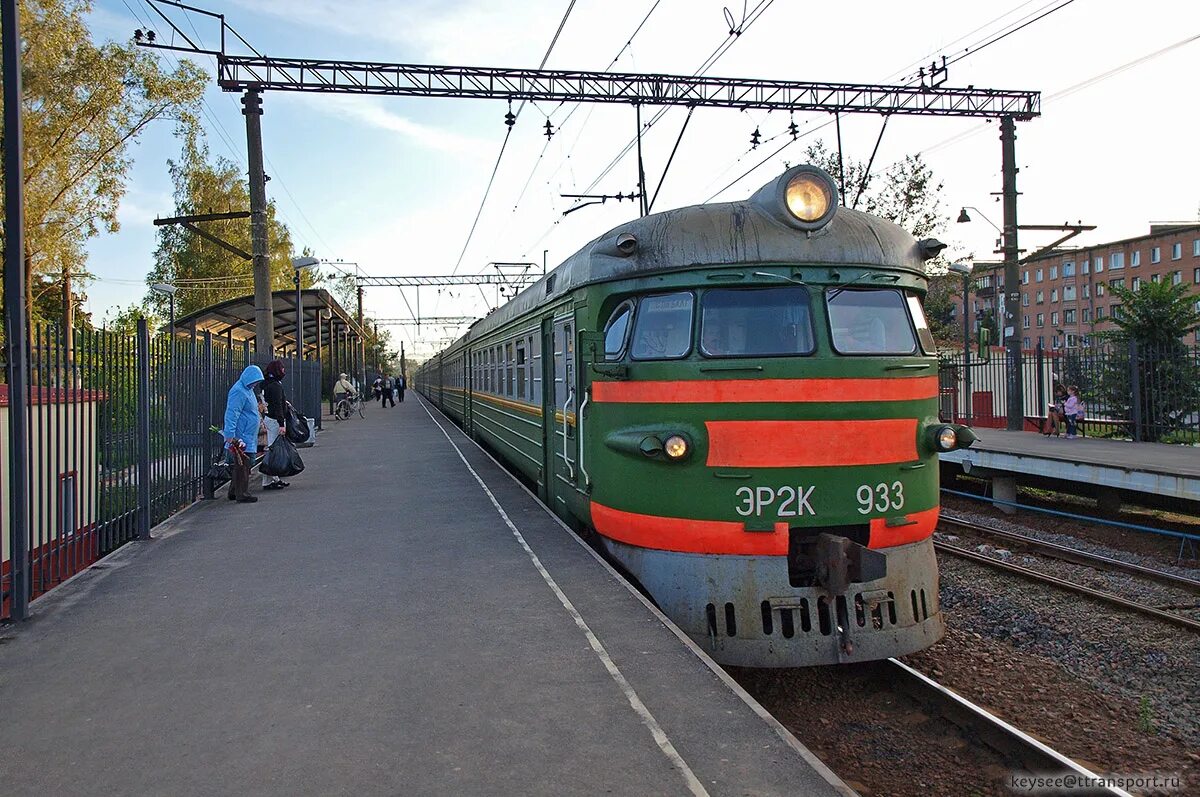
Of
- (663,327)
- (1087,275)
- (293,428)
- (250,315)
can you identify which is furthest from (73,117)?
(1087,275)

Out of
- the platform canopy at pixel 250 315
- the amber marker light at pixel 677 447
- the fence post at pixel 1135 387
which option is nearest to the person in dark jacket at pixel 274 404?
the platform canopy at pixel 250 315

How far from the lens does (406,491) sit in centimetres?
1197

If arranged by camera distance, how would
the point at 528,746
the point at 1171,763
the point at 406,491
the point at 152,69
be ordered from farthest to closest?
the point at 152,69
the point at 406,491
the point at 1171,763
the point at 528,746

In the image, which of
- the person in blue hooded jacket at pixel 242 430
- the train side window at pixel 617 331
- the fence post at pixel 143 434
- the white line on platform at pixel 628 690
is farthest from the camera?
the person in blue hooded jacket at pixel 242 430

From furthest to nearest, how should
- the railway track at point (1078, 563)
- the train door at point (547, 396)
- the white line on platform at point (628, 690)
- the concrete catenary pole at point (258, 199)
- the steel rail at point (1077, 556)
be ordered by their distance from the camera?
the concrete catenary pole at point (258, 199), the train door at point (547, 396), the steel rail at point (1077, 556), the railway track at point (1078, 563), the white line on platform at point (628, 690)

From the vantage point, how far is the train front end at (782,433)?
5715mm

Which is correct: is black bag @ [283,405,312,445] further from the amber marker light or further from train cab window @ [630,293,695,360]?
the amber marker light

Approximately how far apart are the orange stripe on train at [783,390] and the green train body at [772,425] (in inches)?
0.4

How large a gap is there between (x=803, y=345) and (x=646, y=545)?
5.86 ft

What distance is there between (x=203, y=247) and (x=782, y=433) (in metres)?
44.5

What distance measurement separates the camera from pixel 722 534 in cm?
578

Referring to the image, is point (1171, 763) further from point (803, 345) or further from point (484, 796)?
point (484, 796)

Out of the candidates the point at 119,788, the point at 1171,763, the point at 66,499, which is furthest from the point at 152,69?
the point at 1171,763

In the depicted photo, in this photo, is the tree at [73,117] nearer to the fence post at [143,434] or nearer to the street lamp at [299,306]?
the street lamp at [299,306]
